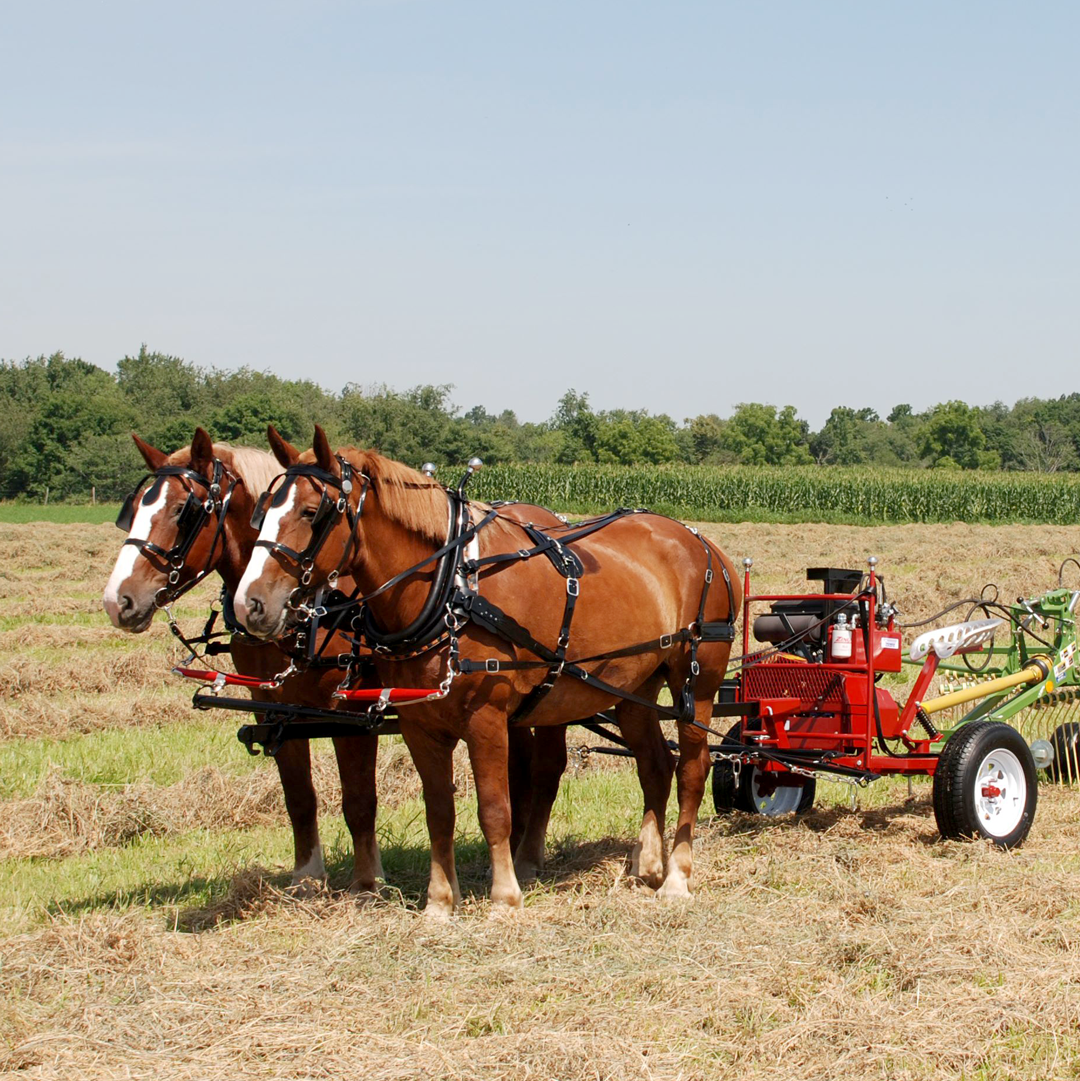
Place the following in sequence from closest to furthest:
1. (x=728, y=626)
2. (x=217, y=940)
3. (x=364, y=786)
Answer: (x=217, y=940) → (x=364, y=786) → (x=728, y=626)

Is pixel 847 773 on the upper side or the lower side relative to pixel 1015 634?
lower

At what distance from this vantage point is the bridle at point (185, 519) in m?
5.39

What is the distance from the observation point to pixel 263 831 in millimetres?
7473

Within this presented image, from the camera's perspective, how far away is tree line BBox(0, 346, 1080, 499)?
54469 mm

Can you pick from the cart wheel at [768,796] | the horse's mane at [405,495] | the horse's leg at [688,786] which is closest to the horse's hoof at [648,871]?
the horse's leg at [688,786]

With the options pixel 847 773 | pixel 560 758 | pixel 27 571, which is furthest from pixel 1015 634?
pixel 27 571

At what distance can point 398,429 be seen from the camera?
53281 mm

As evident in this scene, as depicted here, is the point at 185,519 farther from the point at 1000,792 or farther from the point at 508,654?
the point at 1000,792

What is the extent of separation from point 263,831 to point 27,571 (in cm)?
1592

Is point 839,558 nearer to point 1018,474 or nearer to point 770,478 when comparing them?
point 770,478

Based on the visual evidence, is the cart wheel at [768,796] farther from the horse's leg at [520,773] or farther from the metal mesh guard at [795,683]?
the horse's leg at [520,773]

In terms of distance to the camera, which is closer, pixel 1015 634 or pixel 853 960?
pixel 853 960

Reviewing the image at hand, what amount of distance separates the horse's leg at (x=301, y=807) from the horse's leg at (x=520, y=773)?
109 cm

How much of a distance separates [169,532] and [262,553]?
2.66 feet
